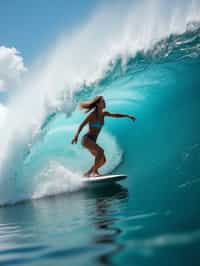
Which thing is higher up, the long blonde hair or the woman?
the long blonde hair

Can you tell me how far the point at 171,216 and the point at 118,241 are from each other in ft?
2.53

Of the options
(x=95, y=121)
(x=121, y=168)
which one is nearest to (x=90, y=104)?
(x=95, y=121)

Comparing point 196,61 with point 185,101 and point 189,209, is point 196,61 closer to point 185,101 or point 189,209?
point 185,101

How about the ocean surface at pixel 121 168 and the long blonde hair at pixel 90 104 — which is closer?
the ocean surface at pixel 121 168

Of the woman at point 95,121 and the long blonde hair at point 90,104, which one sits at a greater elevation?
the long blonde hair at point 90,104

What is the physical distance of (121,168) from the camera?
11.6 m

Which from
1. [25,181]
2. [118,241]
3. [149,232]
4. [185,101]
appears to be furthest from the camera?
[185,101]

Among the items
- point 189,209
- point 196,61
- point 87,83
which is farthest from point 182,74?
point 189,209

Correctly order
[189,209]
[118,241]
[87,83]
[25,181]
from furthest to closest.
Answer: [87,83]
[25,181]
[189,209]
[118,241]

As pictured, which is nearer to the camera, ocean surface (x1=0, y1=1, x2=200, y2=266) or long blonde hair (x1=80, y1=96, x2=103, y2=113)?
ocean surface (x1=0, y1=1, x2=200, y2=266)

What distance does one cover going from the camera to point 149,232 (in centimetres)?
209

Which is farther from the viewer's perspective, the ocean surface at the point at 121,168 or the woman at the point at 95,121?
the woman at the point at 95,121

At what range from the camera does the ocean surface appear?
1940 mm

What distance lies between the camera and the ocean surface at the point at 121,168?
1940mm
